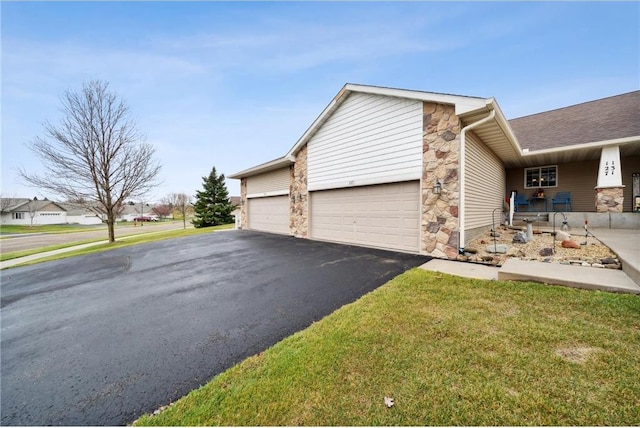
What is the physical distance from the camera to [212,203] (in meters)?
23.8

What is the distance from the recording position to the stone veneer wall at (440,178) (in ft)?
18.9

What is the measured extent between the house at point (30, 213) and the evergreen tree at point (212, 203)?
147ft

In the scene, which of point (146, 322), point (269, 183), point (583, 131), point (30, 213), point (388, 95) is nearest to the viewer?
point (146, 322)

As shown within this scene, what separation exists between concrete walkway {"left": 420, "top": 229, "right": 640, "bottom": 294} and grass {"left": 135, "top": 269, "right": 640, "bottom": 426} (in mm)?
280

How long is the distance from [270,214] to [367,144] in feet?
24.0

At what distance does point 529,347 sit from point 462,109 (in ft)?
17.1

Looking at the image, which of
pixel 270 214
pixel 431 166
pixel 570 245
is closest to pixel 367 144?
pixel 431 166

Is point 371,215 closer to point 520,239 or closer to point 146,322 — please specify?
point 520,239

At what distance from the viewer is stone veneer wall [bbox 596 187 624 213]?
27.2 feet

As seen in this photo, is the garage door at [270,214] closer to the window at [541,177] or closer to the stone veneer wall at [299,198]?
the stone veneer wall at [299,198]

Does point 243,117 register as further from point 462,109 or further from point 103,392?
point 103,392

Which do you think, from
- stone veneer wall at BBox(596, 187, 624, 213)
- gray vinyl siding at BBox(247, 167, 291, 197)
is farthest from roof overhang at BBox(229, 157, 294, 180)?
stone veneer wall at BBox(596, 187, 624, 213)

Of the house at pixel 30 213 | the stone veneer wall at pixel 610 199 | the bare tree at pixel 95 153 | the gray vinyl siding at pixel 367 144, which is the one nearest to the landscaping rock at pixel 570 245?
the gray vinyl siding at pixel 367 144

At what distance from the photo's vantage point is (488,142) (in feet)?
25.7
